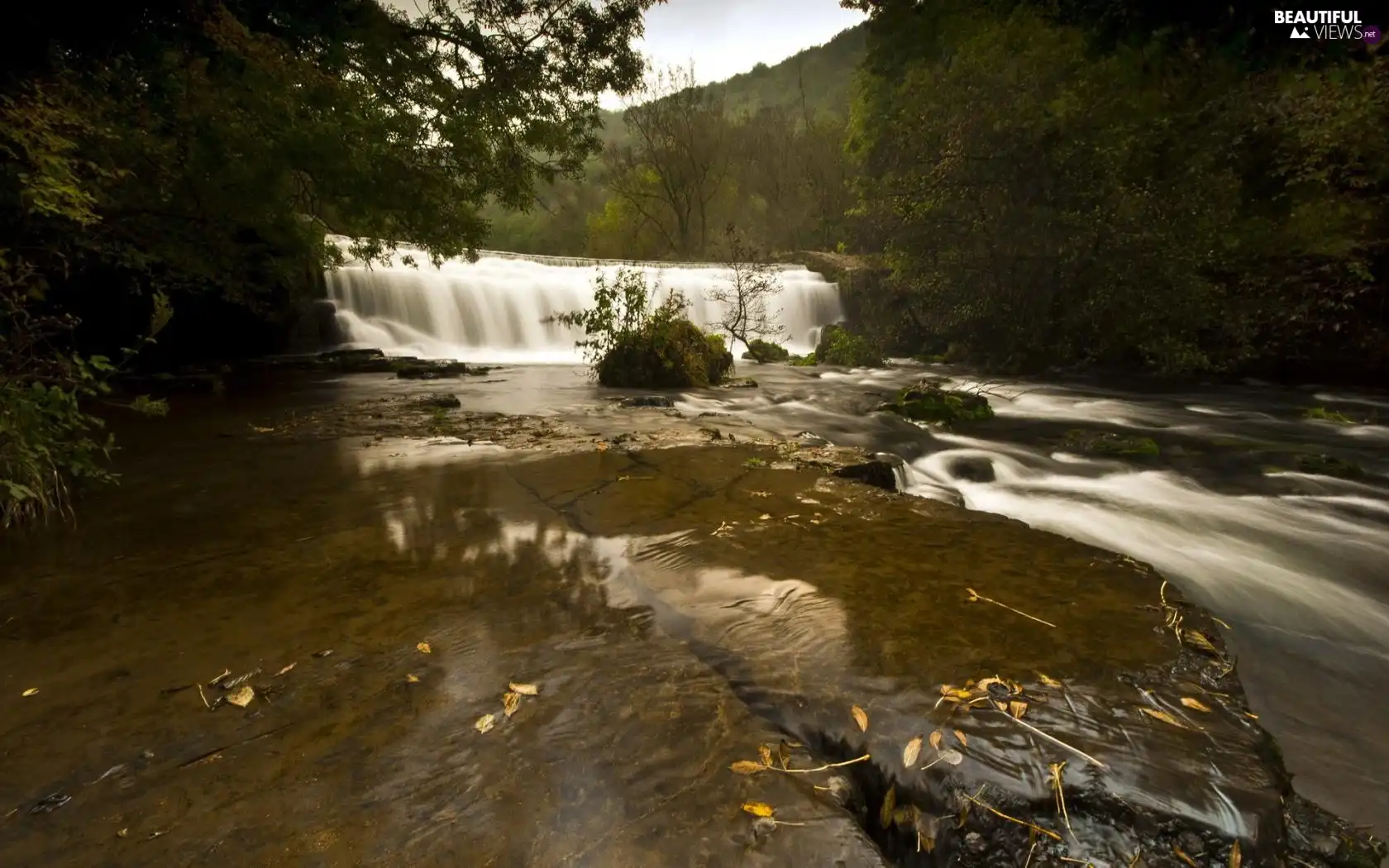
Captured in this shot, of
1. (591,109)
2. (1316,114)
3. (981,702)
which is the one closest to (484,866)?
(981,702)

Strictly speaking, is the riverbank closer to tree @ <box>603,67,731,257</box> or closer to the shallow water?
the shallow water

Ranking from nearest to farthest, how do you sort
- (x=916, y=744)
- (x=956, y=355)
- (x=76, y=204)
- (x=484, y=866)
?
1. (x=484, y=866)
2. (x=916, y=744)
3. (x=76, y=204)
4. (x=956, y=355)

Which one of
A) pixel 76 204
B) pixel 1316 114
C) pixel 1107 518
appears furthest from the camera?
pixel 1316 114

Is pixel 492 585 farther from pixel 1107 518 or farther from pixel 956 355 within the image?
pixel 956 355

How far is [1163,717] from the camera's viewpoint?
183 cm

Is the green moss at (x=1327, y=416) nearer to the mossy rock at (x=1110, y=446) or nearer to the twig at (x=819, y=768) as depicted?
the mossy rock at (x=1110, y=446)

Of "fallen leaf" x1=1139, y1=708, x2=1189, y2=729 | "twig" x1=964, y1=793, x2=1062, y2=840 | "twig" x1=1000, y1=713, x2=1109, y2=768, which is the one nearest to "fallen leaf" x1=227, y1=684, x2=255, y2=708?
"twig" x1=964, y1=793, x2=1062, y2=840

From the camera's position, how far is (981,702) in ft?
6.15

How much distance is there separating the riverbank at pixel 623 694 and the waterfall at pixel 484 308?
14665 millimetres

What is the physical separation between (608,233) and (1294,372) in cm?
3675

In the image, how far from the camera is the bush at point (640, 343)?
11.3 meters

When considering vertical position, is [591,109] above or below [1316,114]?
above

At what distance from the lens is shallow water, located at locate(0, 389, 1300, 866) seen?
4.92 ft

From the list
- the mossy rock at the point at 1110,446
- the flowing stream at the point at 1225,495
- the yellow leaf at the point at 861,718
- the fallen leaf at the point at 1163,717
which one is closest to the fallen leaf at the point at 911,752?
the yellow leaf at the point at 861,718
